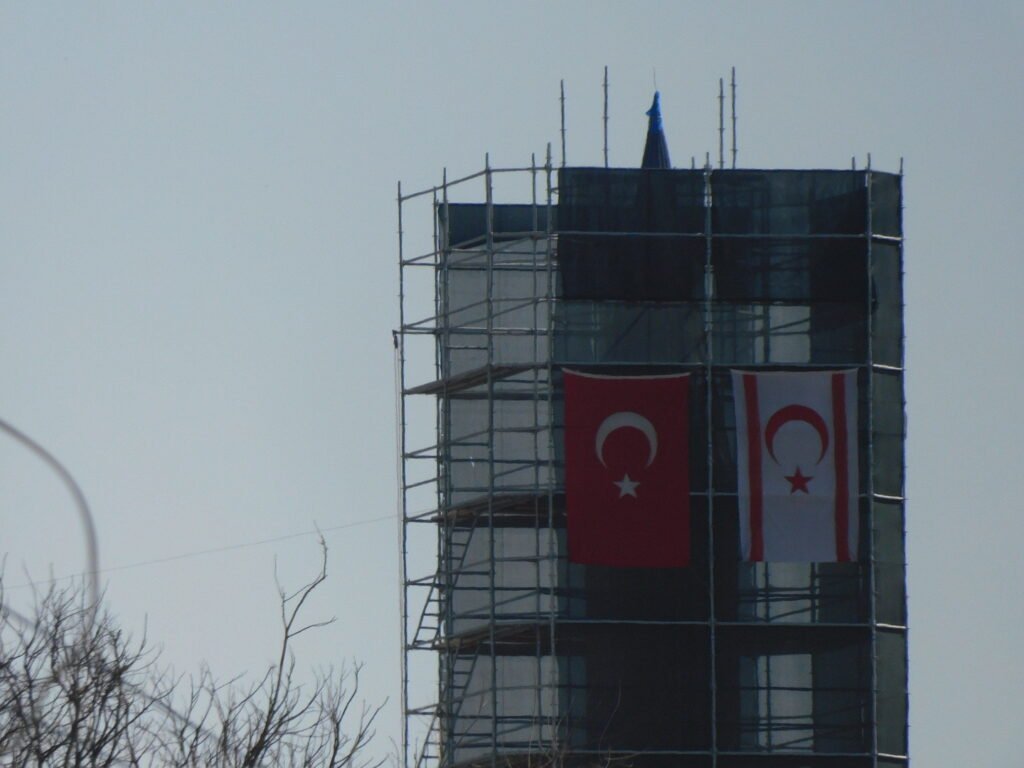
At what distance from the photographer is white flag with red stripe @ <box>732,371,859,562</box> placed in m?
35.8

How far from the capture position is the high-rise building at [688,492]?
35531mm

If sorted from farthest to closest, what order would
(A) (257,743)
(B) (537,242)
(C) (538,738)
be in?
(B) (537,242) < (C) (538,738) < (A) (257,743)

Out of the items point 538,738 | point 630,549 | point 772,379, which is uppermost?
point 772,379

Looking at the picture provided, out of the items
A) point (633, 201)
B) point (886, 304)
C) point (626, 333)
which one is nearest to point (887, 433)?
point (886, 304)

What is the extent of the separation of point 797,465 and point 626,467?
91.4 inches

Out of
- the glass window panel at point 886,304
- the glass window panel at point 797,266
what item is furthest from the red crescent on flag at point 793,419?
the glass window panel at point 797,266

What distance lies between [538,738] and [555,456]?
392cm

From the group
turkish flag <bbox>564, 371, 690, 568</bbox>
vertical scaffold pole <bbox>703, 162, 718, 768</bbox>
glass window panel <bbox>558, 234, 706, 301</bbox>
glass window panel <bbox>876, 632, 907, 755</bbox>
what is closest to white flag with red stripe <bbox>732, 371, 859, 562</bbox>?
vertical scaffold pole <bbox>703, 162, 718, 768</bbox>

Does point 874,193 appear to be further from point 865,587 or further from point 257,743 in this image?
point 257,743

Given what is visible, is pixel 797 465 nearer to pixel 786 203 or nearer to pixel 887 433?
pixel 887 433

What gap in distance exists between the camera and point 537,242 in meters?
37.8

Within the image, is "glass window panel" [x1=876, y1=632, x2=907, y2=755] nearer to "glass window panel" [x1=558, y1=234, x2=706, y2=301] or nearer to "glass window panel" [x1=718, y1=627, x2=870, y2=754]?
"glass window panel" [x1=718, y1=627, x2=870, y2=754]

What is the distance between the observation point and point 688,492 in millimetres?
36062

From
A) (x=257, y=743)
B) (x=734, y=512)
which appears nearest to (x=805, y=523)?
(x=734, y=512)
